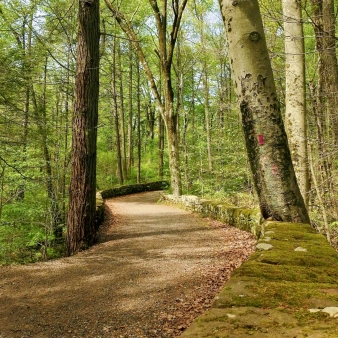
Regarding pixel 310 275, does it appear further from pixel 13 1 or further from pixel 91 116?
pixel 13 1

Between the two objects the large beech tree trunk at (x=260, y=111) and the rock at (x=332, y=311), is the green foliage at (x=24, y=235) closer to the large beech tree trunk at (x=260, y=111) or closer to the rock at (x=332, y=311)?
the large beech tree trunk at (x=260, y=111)

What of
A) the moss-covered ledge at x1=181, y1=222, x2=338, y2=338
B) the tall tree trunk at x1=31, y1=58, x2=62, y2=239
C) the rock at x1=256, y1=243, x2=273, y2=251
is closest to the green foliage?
the tall tree trunk at x1=31, y1=58, x2=62, y2=239

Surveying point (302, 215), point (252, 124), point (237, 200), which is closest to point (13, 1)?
point (237, 200)

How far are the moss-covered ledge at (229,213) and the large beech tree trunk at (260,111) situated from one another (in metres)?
1.38

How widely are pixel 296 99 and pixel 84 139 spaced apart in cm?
472

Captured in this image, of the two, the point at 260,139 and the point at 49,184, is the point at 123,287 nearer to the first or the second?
the point at 260,139

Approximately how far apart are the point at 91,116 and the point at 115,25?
15.3 meters

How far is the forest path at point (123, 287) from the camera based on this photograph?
3.37 m

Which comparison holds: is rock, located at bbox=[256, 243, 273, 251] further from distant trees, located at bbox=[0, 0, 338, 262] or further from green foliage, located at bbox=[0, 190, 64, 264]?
green foliage, located at bbox=[0, 190, 64, 264]

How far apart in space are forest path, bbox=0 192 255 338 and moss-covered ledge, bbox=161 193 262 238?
36 centimetres

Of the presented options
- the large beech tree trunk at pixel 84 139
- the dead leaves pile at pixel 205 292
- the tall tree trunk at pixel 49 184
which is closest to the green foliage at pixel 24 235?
the tall tree trunk at pixel 49 184

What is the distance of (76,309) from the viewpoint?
380cm

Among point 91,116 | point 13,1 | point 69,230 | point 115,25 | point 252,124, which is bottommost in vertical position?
point 69,230

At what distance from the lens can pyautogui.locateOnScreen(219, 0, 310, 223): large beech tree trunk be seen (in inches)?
166
